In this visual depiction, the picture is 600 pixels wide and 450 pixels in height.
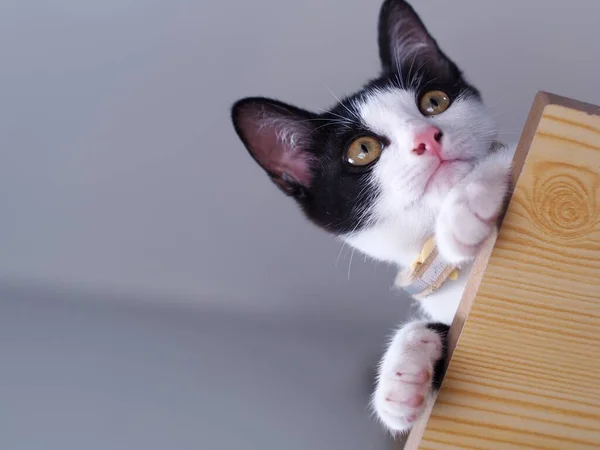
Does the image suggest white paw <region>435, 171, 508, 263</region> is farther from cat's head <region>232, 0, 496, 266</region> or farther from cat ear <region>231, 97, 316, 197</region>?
cat ear <region>231, 97, 316, 197</region>

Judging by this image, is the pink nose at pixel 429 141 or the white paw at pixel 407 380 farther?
the pink nose at pixel 429 141

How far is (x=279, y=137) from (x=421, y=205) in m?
0.38

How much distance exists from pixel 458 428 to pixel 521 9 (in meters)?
1.45

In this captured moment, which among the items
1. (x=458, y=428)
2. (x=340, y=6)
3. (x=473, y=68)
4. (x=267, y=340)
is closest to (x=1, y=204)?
(x=267, y=340)

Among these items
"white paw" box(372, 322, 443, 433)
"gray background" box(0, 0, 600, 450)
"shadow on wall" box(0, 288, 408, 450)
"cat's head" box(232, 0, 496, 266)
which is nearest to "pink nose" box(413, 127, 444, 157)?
"cat's head" box(232, 0, 496, 266)

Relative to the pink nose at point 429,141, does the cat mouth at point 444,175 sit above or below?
below

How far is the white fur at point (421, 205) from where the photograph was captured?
25.9 inches

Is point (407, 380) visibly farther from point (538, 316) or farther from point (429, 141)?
point (429, 141)

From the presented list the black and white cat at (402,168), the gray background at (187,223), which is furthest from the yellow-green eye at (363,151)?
the gray background at (187,223)

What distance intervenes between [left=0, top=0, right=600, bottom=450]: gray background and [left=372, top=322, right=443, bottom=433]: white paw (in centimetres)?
117

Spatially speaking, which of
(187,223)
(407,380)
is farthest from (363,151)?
(187,223)

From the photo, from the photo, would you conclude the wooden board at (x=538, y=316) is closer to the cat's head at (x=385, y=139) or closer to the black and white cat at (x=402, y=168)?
the black and white cat at (x=402, y=168)

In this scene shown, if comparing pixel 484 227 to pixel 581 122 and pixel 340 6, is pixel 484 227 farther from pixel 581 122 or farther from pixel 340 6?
pixel 340 6

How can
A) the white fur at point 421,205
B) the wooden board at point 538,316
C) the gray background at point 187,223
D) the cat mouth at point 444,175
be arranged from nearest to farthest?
the wooden board at point 538,316 < the white fur at point 421,205 < the cat mouth at point 444,175 < the gray background at point 187,223
